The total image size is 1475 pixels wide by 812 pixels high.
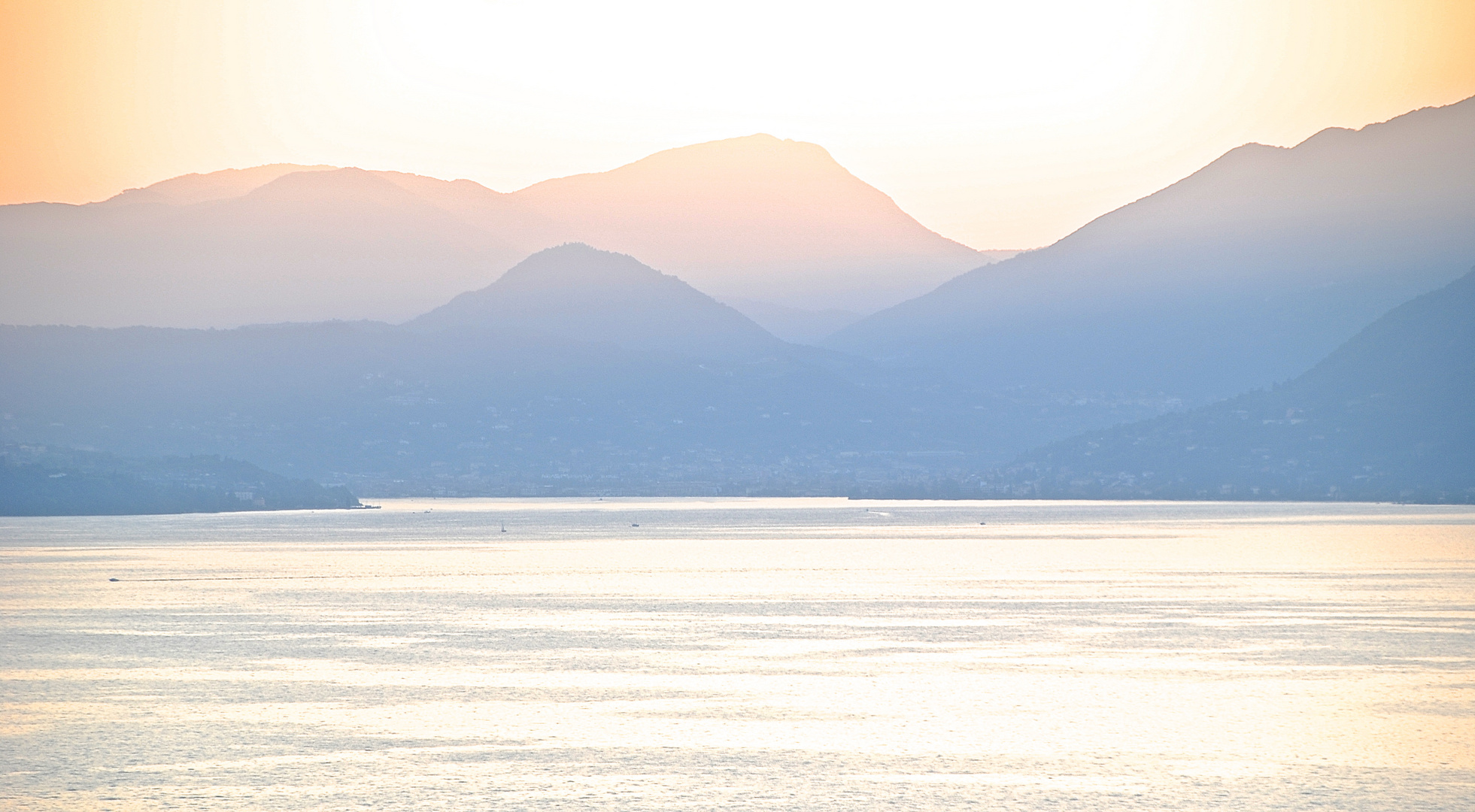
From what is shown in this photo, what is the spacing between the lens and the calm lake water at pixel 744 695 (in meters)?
34.5

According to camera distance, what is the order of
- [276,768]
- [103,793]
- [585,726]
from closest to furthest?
[103,793] < [276,768] < [585,726]

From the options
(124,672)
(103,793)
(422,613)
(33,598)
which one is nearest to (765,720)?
(103,793)

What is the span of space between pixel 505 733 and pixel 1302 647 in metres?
32.7

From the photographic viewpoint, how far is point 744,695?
156 ft

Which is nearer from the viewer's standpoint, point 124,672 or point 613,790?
point 613,790

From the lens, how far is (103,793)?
33.8 meters

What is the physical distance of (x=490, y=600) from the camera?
87.3 m

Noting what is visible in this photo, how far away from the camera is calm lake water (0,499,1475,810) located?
34531 mm

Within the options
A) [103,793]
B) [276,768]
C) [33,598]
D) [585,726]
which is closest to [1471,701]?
[585,726]

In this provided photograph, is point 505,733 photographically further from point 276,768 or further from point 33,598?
point 33,598

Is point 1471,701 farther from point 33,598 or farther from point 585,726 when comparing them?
point 33,598

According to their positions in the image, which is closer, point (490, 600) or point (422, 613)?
point (422, 613)

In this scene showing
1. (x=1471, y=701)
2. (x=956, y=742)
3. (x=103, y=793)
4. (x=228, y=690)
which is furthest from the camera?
(x=228, y=690)

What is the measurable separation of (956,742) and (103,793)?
1947 centimetres
